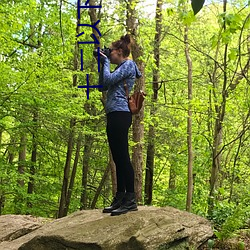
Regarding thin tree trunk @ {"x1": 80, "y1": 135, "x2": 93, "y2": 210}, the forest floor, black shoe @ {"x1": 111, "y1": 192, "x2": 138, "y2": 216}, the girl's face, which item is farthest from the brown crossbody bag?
thin tree trunk @ {"x1": 80, "y1": 135, "x2": 93, "y2": 210}

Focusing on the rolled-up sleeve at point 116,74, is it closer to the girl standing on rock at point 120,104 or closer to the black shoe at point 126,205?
the girl standing on rock at point 120,104

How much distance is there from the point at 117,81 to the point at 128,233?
1.61 meters

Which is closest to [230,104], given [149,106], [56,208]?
[149,106]

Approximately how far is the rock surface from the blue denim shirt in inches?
49.7

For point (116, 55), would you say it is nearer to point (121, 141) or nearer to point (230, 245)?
point (121, 141)

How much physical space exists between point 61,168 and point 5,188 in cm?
286

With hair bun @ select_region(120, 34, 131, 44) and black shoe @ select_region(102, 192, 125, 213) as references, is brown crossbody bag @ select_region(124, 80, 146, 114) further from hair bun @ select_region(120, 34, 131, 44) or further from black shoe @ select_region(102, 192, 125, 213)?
black shoe @ select_region(102, 192, 125, 213)

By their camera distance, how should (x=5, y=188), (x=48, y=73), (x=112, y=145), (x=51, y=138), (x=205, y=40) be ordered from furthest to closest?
(x=205, y=40), (x=51, y=138), (x=5, y=188), (x=48, y=73), (x=112, y=145)

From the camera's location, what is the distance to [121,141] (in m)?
4.03

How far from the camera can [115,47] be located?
13.6ft

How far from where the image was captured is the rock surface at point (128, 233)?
Answer: 12.0ft

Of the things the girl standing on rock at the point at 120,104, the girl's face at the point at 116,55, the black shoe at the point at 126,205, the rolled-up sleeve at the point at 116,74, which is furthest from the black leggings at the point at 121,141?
the girl's face at the point at 116,55

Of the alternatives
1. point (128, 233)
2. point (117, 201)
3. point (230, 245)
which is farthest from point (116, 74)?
point (230, 245)

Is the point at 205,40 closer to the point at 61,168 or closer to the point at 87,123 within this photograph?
the point at 87,123
